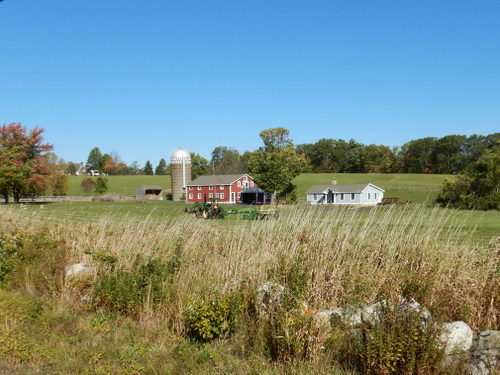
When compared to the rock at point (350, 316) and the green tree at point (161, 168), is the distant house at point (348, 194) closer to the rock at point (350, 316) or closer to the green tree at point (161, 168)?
the rock at point (350, 316)

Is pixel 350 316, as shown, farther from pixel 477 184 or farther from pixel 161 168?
pixel 161 168

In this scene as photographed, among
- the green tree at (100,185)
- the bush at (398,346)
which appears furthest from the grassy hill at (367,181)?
the bush at (398,346)

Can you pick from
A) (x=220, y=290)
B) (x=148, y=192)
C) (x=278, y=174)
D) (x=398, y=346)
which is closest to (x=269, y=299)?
(x=220, y=290)

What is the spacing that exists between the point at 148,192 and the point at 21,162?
38.8 m

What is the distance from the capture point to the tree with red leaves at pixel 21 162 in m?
39.2

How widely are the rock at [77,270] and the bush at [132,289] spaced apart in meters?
0.60

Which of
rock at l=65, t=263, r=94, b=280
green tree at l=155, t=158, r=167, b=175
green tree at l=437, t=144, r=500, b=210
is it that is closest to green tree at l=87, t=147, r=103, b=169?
green tree at l=155, t=158, r=167, b=175

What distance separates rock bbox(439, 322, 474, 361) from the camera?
14.7 feet

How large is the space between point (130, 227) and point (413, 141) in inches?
3918

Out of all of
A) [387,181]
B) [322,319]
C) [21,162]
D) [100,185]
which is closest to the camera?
[322,319]

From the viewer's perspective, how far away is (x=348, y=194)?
193 feet

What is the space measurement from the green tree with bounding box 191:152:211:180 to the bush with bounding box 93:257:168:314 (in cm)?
8242

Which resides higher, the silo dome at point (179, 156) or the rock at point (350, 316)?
the silo dome at point (179, 156)

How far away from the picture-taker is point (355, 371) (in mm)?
4520
